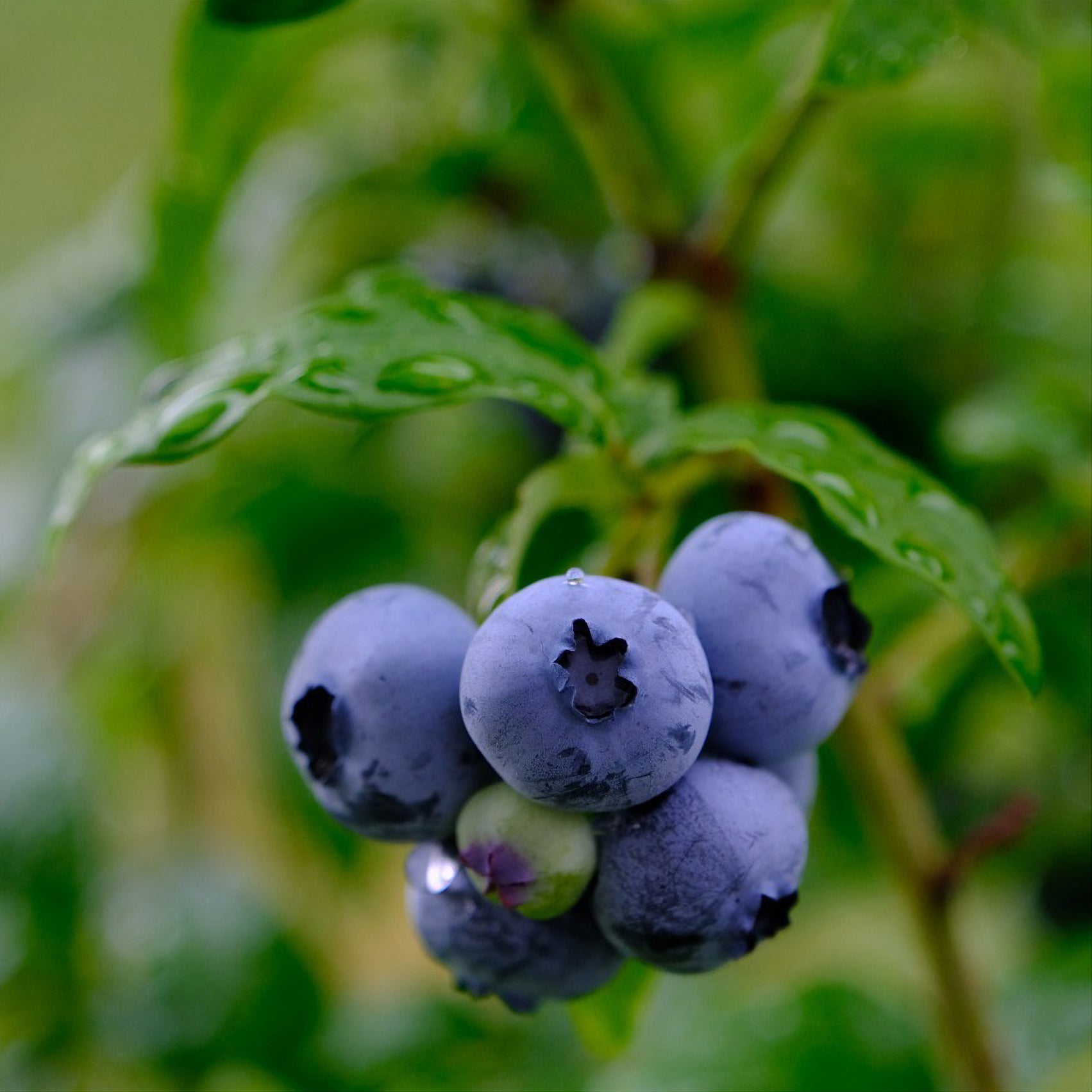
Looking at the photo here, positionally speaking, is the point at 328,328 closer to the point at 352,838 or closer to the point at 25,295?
the point at 352,838

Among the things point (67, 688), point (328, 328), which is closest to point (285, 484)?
point (67, 688)

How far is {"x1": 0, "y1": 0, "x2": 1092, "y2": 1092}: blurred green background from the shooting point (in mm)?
887

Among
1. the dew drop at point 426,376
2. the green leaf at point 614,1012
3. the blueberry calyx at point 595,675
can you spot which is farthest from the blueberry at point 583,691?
the green leaf at point 614,1012

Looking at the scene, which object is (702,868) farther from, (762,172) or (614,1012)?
(762,172)

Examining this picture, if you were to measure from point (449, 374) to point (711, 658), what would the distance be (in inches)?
6.1

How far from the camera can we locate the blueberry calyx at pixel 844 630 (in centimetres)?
48

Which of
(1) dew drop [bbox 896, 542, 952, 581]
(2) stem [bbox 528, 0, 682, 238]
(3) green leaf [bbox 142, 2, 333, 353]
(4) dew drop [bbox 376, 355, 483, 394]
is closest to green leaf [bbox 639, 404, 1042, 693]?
(1) dew drop [bbox 896, 542, 952, 581]

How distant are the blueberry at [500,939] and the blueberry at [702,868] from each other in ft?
0.09

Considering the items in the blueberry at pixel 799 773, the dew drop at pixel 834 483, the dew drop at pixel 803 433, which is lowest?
the blueberry at pixel 799 773

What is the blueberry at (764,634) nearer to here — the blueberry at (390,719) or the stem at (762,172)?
the blueberry at (390,719)

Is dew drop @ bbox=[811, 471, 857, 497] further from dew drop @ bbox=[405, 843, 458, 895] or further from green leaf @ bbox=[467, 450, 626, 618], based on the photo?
dew drop @ bbox=[405, 843, 458, 895]

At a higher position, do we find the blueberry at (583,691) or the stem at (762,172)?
the blueberry at (583,691)

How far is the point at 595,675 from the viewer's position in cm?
41

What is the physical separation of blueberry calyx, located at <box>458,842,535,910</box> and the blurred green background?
43 cm
